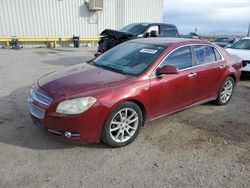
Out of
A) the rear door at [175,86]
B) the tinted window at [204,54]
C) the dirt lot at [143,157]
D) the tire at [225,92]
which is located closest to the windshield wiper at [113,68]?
the rear door at [175,86]

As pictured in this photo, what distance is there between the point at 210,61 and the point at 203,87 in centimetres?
58

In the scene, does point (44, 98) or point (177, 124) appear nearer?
point (44, 98)

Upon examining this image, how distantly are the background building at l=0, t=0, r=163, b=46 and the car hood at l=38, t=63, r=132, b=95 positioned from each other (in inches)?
580

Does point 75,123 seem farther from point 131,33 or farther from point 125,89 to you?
point 131,33

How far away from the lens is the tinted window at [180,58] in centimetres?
386

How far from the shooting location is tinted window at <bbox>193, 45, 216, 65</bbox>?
437 cm

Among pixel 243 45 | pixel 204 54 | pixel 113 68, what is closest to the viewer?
pixel 113 68

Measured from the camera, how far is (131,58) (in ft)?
13.0

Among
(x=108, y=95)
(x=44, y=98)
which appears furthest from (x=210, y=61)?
(x=44, y=98)

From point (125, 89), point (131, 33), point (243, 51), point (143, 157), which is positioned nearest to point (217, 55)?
point (125, 89)

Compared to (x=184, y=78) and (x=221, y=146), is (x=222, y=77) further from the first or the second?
(x=221, y=146)

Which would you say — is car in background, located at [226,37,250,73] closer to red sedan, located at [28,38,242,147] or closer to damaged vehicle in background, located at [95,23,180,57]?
damaged vehicle in background, located at [95,23,180,57]

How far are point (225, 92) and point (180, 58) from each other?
1.84 meters

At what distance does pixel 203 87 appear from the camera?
4.44 meters
